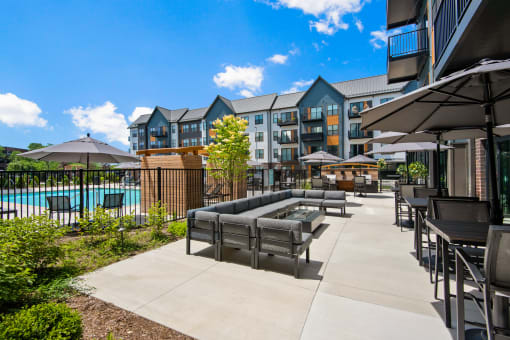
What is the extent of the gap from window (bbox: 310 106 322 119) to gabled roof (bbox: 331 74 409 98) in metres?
3.94

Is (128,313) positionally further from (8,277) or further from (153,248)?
(153,248)

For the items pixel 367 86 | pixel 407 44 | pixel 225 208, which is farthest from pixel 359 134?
pixel 225 208

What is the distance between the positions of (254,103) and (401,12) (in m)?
26.9

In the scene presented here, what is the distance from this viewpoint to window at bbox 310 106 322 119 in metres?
32.3

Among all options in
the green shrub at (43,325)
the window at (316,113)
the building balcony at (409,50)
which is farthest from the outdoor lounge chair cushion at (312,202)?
the window at (316,113)

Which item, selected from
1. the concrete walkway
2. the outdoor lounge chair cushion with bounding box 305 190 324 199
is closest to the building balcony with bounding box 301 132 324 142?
the outdoor lounge chair cushion with bounding box 305 190 324 199

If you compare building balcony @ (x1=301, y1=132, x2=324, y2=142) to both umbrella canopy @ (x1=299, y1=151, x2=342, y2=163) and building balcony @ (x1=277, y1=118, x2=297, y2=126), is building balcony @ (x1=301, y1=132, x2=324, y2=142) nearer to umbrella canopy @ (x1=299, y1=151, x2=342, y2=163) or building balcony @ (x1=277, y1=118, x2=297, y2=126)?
building balcony @ (x1=277, y1=118, x2=297, y2=126)

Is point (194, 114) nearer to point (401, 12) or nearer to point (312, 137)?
point (312, 137)

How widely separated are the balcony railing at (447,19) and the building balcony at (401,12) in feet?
19.9

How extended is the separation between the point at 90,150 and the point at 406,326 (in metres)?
8.02

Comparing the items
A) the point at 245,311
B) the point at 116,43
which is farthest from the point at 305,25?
the point at 245,311

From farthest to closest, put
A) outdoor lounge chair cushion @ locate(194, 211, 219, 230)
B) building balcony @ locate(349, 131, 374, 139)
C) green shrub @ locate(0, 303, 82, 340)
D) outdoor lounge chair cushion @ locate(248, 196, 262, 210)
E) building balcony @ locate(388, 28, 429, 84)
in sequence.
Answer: building balcony @ locate(349, 131, 374, 139)
building balcony @ locate(388, 28, 429, 84)
outdoor lounge chair cushion @ locate(248, 196, 262, 210)
outdoor lounge chair cushion @ locate(194, 211, 219, 230)
green shrub @ locate(0, 303, 82, 340)

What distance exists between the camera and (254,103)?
38.1 meters

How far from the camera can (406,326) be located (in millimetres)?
2379
